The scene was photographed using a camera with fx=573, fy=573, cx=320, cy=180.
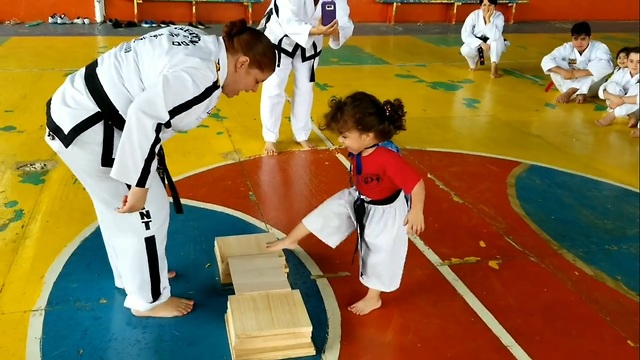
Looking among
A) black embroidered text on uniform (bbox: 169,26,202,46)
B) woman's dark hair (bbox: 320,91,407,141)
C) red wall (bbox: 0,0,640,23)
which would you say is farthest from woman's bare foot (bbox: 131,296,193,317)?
red wall (bbox: 0,0,640,23)

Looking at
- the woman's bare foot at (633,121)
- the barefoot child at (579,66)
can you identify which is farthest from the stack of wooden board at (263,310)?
the barefoot child at (579,66)

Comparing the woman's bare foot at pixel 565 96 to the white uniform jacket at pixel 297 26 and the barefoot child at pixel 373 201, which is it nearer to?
the white uniform jacket at pixel 297 26

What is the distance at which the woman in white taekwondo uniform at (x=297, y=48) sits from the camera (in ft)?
13.9

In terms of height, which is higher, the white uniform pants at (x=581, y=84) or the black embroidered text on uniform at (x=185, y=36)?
the black embroidered text on uniform at (x=185, y=36)

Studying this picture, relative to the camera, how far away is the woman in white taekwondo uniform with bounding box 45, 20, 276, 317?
2061mm

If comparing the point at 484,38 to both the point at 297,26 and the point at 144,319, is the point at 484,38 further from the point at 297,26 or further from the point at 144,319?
the point at 144,319

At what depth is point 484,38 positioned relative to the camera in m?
7.79

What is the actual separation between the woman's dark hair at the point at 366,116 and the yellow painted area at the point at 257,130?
109 centimetres

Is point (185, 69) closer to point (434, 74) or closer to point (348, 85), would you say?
point (348, 85)

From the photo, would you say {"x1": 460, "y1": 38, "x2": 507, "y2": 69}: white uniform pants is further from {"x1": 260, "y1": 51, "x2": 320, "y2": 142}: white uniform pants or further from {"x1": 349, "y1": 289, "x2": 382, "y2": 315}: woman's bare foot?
{"x1": 349, "y1": 289, "x2": 382, "y2": 315}: woman's bare foot

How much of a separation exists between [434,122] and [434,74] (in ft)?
6.93

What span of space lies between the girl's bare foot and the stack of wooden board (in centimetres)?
4

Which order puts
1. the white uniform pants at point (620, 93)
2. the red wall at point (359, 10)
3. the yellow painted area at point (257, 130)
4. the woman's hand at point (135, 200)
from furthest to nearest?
the red wall at point (359, 10)
the white uniform pants at point (620, 93)
the yellow painted area at point (257, 130)
the woman's hand at point (135, 200)

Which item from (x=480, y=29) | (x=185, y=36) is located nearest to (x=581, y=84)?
(x=480, y=29)
